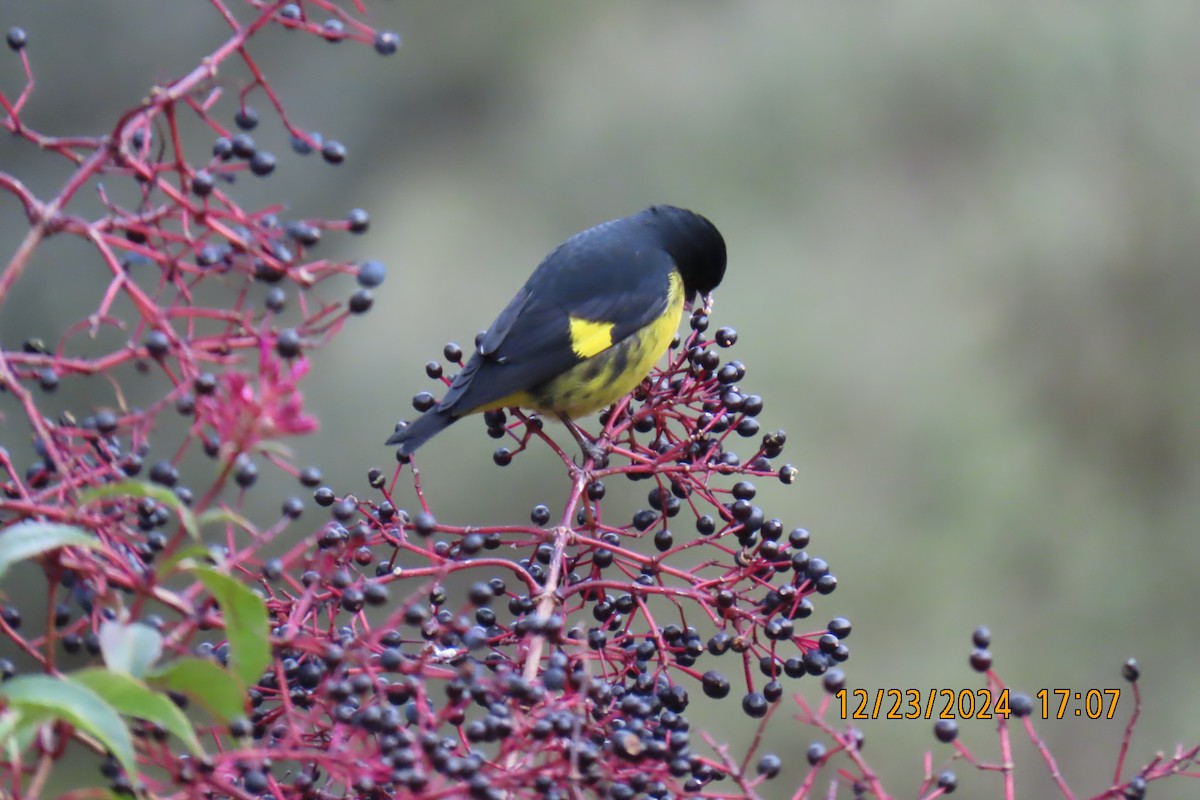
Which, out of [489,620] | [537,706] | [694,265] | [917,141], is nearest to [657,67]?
[917,141]

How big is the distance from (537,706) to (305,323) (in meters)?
0.34

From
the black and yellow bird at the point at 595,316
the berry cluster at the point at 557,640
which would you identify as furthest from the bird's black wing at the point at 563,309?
the berry cluster at the point at 557,640

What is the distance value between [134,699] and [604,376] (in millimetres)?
1429

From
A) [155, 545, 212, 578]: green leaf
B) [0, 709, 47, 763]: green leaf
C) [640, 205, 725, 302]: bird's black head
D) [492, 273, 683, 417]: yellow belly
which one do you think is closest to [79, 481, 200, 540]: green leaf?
[155, 545, 212, 578]: green leaf

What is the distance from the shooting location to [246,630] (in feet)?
2.61

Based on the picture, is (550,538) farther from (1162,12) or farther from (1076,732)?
(1162,12)

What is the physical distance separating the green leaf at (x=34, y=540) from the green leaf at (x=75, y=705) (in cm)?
7

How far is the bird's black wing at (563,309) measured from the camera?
72.0 inches

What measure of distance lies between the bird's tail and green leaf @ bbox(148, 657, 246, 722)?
79 centimetres

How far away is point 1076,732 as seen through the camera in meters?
3.82

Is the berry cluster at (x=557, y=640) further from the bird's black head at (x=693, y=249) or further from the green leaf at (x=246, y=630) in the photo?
the bird's black head at (x=693, y=249)
